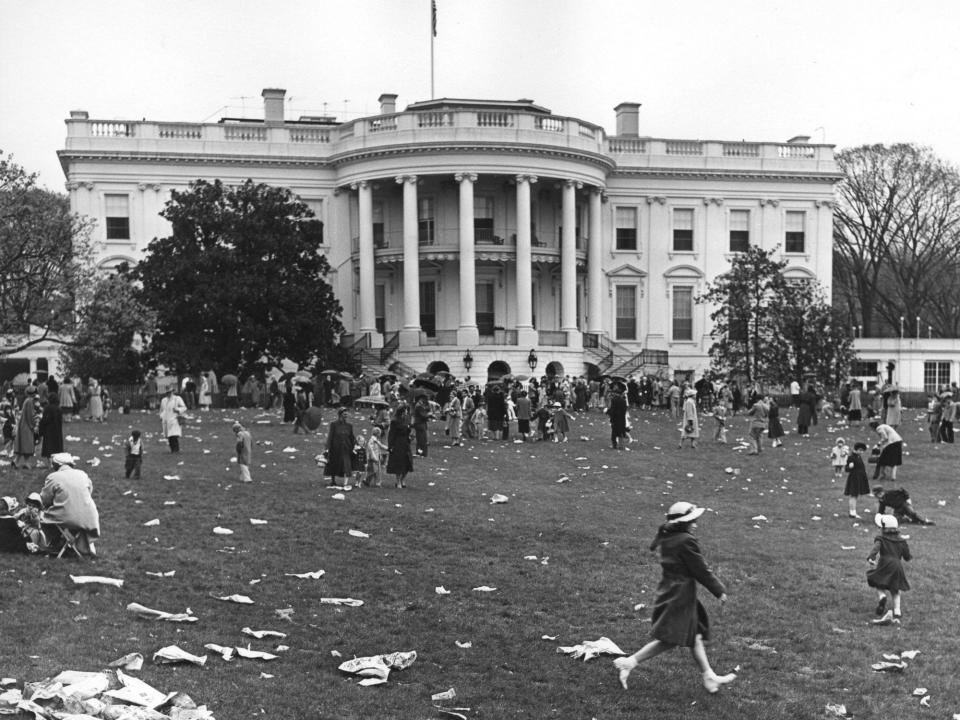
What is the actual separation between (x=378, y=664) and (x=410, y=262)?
149 ft

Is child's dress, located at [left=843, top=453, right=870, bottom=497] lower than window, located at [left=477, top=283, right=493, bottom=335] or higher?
lower

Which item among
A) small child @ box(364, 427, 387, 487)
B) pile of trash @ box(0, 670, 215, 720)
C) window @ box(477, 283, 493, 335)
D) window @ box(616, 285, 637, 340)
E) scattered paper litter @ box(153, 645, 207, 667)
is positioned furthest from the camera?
window @ box(616, 285, 637, 340)

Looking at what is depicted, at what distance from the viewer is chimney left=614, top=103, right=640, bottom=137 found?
6906 cm

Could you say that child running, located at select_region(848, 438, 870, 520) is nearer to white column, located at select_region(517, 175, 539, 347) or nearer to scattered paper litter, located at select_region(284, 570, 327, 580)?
scattered paper litter, located at select_region(284, 570, 327, 580)

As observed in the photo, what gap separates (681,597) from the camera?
11883mm

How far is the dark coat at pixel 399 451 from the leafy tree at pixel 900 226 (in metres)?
54.9

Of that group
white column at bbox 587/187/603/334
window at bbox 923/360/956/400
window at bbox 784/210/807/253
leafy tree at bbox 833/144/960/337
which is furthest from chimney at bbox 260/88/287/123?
window at bbox 923/360/956/400

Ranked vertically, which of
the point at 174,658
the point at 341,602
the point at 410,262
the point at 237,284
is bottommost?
the point at 341,602

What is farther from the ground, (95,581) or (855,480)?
(855,480)

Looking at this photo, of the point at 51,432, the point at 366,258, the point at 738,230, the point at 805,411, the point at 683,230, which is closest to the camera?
the point at 51,432

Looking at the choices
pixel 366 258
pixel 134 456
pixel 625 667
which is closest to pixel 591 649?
pixel 625 667

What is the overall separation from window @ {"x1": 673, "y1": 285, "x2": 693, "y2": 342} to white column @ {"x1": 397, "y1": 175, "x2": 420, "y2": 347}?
49.4ft

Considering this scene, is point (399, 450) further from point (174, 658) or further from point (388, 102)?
point (388, 102)

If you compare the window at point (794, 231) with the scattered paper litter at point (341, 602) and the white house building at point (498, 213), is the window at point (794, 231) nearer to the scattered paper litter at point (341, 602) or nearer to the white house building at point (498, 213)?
the white house building at point (498, 213)
